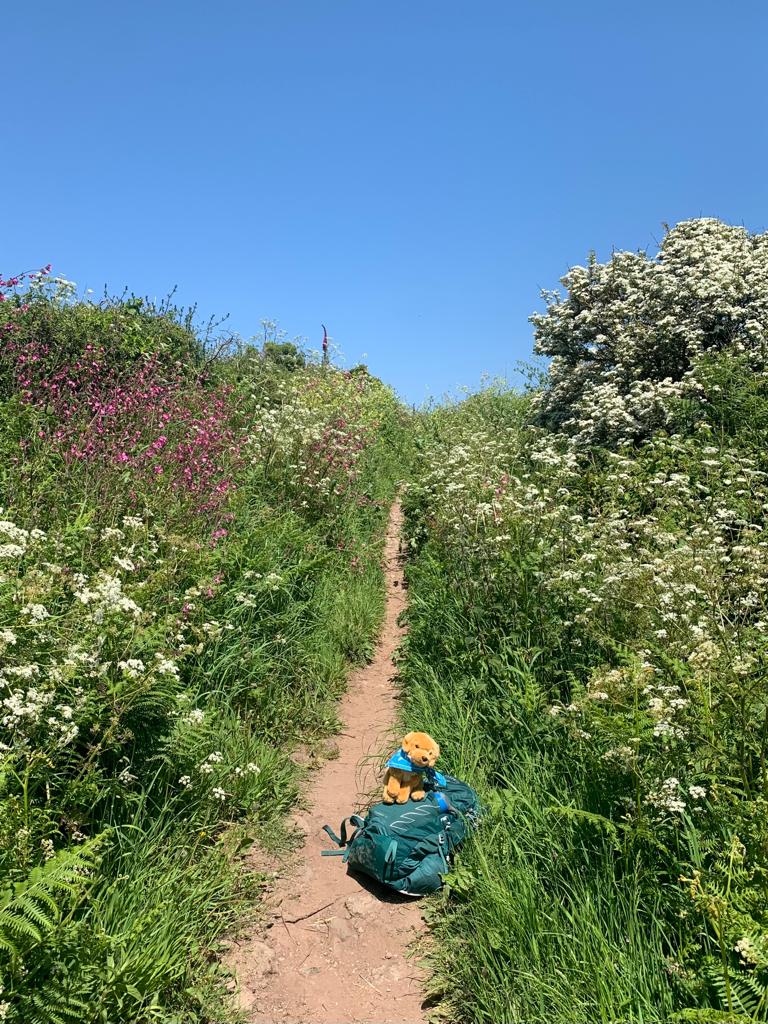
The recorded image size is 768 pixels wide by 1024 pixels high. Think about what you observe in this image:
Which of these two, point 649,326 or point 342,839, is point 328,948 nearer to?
point 342,839

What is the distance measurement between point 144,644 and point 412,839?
184cm

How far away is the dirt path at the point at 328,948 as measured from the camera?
3004mm

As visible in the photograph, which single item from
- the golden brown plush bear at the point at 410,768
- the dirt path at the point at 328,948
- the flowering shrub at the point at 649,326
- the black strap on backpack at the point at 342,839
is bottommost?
the dirt path at the point at 328,948

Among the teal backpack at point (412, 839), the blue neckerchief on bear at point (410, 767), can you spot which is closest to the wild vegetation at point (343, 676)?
the teal backpack at point (412, 839)

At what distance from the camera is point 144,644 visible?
3609 millimetres

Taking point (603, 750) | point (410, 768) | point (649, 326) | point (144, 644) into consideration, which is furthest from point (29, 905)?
point (649, 326)

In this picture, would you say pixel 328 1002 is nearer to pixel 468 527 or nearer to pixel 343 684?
pixel 343 684

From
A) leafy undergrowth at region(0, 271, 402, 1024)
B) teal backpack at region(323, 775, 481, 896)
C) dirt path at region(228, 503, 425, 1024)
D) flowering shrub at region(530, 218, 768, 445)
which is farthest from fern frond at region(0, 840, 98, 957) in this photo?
flowering shrub at region(530, 218, 768, 445)

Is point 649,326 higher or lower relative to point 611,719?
higher

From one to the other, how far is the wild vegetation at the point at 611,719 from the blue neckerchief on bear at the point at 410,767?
1.12 feet

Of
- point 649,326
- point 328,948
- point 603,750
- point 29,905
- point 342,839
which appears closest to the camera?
point 29,905

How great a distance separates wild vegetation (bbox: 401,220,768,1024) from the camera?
8.48ft

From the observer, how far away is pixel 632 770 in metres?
2.95

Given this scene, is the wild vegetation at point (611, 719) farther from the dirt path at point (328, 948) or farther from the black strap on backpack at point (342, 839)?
the black strap on backpack at point (342, 839)
